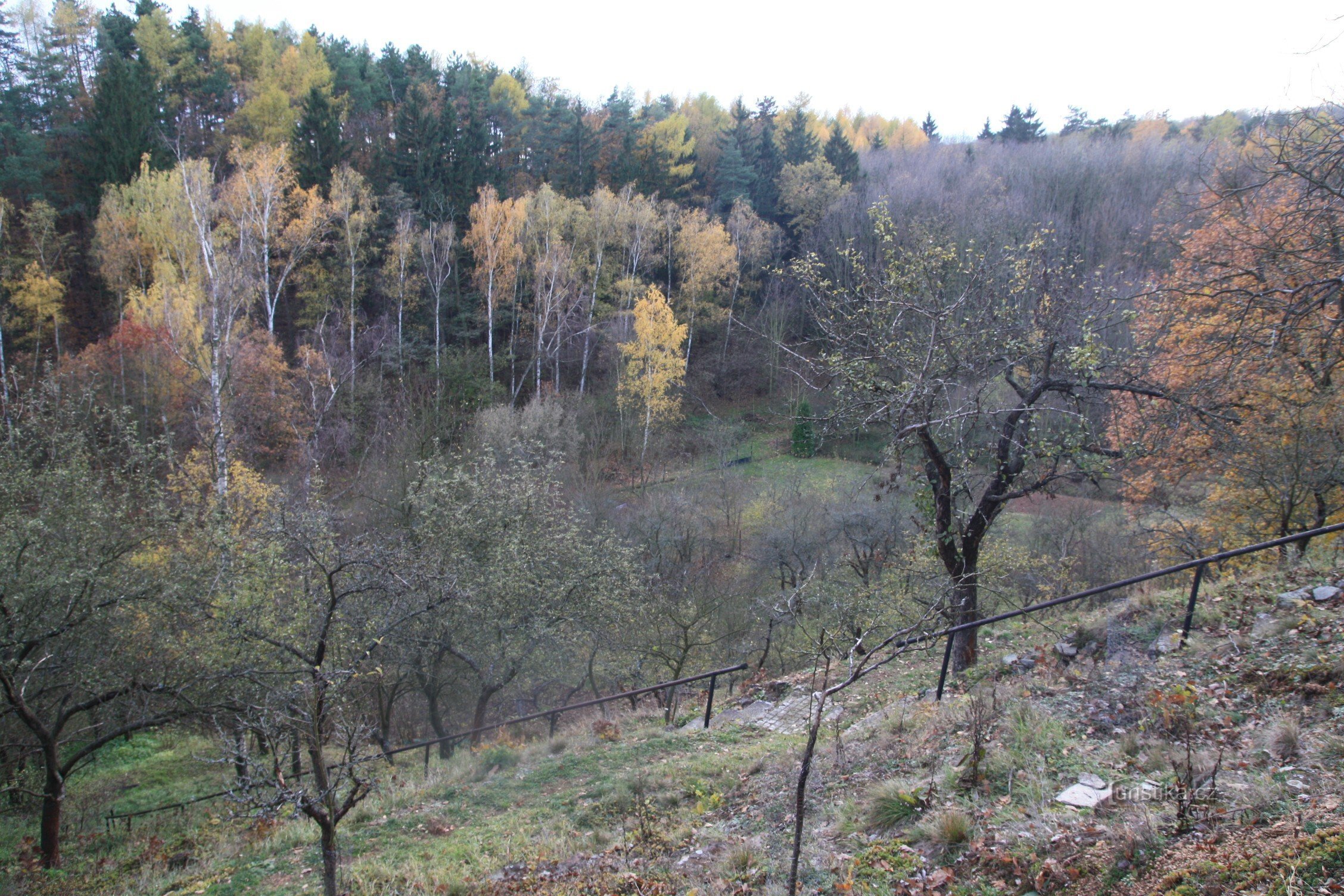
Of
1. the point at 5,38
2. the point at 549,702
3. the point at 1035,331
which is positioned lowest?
the point at 549,702

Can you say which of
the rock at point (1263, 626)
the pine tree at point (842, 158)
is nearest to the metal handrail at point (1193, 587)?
the rock at point (1263, 626)

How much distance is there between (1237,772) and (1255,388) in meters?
8.56

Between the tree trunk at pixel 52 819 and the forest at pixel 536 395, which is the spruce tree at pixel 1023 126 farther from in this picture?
the tree trunk at pixel 52 819

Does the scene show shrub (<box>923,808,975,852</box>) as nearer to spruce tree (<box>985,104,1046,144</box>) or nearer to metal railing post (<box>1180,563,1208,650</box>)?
metal railing post (<box>1180,563,1208,650</box>)

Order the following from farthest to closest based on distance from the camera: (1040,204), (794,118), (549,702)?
(794,118), (1040,204), (549,702)

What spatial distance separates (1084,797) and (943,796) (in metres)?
0.90

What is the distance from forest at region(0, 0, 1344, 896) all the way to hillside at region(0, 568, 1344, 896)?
40cm

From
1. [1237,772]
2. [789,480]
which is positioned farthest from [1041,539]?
[1237,772]

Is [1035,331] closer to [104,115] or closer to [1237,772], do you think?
[1237,772]

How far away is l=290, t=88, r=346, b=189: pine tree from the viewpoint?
34.8 meters

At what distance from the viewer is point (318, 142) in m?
35.3

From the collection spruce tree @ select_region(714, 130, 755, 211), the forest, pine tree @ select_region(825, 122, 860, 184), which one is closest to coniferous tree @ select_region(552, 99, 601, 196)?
the forest

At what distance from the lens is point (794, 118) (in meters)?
50.7

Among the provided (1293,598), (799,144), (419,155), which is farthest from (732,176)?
(1293,598)
